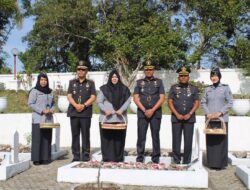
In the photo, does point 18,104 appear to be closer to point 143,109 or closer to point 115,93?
point 115,93

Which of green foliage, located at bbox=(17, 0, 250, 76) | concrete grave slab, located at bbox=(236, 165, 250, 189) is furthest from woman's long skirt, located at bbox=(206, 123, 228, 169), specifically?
green foliage, located at bbox=(17, 0, 250, 76)

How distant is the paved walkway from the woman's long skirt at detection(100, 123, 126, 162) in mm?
873

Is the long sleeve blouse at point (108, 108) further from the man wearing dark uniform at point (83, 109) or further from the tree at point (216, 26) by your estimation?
the tree at point (216, 26)

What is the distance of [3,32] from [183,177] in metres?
22.7

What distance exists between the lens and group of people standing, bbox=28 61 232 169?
6.87 meters

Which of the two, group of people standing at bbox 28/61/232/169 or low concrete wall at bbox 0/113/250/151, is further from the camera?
low concrete wall at bbox 0/113/250/151

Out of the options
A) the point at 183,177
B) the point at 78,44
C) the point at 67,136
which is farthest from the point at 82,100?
the point at 78,44

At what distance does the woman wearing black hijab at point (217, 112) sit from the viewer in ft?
23.0

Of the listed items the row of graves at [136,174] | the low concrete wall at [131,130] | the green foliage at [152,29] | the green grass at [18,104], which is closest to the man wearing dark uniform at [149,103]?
the row of graves at [136,174]

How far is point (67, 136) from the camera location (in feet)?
33.6

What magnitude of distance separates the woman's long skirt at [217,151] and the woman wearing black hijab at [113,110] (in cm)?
144

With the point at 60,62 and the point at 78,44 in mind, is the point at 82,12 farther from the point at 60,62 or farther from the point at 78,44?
the point at 60,62

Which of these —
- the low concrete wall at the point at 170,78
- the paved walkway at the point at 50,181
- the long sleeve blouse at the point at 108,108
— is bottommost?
the paved walkway at the point at 50,181

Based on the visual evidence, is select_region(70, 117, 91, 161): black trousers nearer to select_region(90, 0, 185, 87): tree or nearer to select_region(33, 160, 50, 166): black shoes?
select_region(33, 160, 50, 166): black shoes
